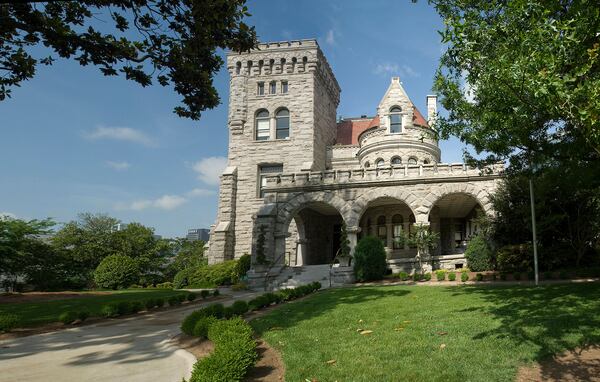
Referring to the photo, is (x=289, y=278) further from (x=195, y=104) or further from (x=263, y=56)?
(x=263, y=56)

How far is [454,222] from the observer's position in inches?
1284

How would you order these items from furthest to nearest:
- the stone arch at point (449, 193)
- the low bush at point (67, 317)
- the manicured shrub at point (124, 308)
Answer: the stone arch at point (449, 193)
the manicured shrub at point (124, 308)
the low bush at point (67, 317)

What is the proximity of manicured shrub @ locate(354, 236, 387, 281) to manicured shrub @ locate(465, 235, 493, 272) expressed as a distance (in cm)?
455

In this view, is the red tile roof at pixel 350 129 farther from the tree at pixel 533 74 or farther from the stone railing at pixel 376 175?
the tree at pixel 533 74

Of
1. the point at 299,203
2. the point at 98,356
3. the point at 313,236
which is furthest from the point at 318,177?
the point at 98,356

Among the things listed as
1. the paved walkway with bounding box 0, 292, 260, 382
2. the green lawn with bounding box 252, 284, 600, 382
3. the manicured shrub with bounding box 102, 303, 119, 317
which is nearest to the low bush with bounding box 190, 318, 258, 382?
the green lawn with bounding box 252, 284, 600, 382

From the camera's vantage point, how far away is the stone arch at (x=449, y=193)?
25.2 m

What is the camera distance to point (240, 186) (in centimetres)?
3550

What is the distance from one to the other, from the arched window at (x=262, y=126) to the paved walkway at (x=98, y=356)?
1025 inches

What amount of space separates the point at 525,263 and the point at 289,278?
12.9 m

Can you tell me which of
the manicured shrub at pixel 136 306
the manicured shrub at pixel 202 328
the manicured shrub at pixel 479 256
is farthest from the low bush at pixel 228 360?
the manicured shrub at pixel 479 256

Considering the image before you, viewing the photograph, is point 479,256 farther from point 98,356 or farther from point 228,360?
point 228,360

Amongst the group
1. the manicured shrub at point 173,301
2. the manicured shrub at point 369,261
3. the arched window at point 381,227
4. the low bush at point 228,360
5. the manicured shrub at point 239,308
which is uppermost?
the arched window at point 381,227

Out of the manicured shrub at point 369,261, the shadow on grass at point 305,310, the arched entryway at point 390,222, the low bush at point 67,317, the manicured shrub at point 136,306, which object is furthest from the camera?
the arched entryway at point 390,222
